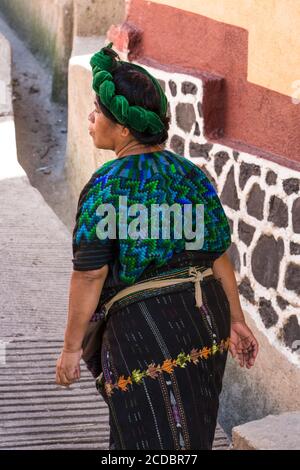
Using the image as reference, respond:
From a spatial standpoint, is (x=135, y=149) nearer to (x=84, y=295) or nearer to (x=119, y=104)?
(x=119, y=104)

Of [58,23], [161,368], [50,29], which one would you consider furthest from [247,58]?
[50,29]

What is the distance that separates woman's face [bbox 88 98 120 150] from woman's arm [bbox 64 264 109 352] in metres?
0.37

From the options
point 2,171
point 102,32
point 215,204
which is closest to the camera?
point 215,204

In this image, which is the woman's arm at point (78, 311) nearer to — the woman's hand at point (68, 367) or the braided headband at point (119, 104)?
the woman's hand at point (68, 367)

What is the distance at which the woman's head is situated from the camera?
275 centimetres

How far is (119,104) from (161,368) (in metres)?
0.73

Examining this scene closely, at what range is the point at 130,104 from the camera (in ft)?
9.04

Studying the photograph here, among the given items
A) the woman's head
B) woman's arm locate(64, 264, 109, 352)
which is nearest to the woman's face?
the woman's head

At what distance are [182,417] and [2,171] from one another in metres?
4.33

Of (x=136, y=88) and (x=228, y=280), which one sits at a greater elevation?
(x=136, y=88)

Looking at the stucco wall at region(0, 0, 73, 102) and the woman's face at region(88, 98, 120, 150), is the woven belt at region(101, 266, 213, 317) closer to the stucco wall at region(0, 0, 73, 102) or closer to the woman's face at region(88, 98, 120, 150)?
the woman's face at region(88, 98, 120, 150)

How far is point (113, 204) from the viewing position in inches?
106
